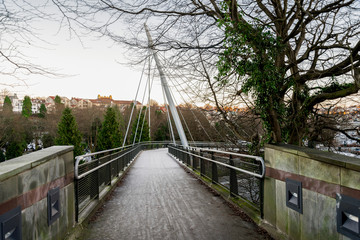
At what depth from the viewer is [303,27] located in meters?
7.29

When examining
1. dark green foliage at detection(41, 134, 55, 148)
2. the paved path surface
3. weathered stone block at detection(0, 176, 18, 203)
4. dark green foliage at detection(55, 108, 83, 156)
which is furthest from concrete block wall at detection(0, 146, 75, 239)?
dark green foliage at detection(41, 134, 55, 148)

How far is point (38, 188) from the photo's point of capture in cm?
261

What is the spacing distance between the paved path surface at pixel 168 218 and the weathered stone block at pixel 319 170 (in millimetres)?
1295

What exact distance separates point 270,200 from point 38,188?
2.90m

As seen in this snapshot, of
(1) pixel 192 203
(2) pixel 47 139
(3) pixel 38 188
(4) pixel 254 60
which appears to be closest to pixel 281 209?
(1) pixel 192 203

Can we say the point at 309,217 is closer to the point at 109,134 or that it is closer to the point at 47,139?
the point at 109,134

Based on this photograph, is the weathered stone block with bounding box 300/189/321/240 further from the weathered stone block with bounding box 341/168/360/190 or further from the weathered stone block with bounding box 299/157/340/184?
the weathered stone block with bounding box 341/168/360/190

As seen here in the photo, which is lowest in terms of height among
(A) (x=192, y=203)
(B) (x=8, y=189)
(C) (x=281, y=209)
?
(A) (x=192, y=203)

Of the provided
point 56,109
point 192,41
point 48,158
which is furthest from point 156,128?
point 48,158

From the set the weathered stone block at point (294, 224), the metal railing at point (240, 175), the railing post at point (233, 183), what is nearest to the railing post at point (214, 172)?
the metal railing at point (240, 175)

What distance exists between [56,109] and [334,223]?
53667 millimetres

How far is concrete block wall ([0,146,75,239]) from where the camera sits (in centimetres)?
216

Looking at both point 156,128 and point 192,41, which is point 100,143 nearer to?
point 156,128

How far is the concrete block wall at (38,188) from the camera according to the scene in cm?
216
